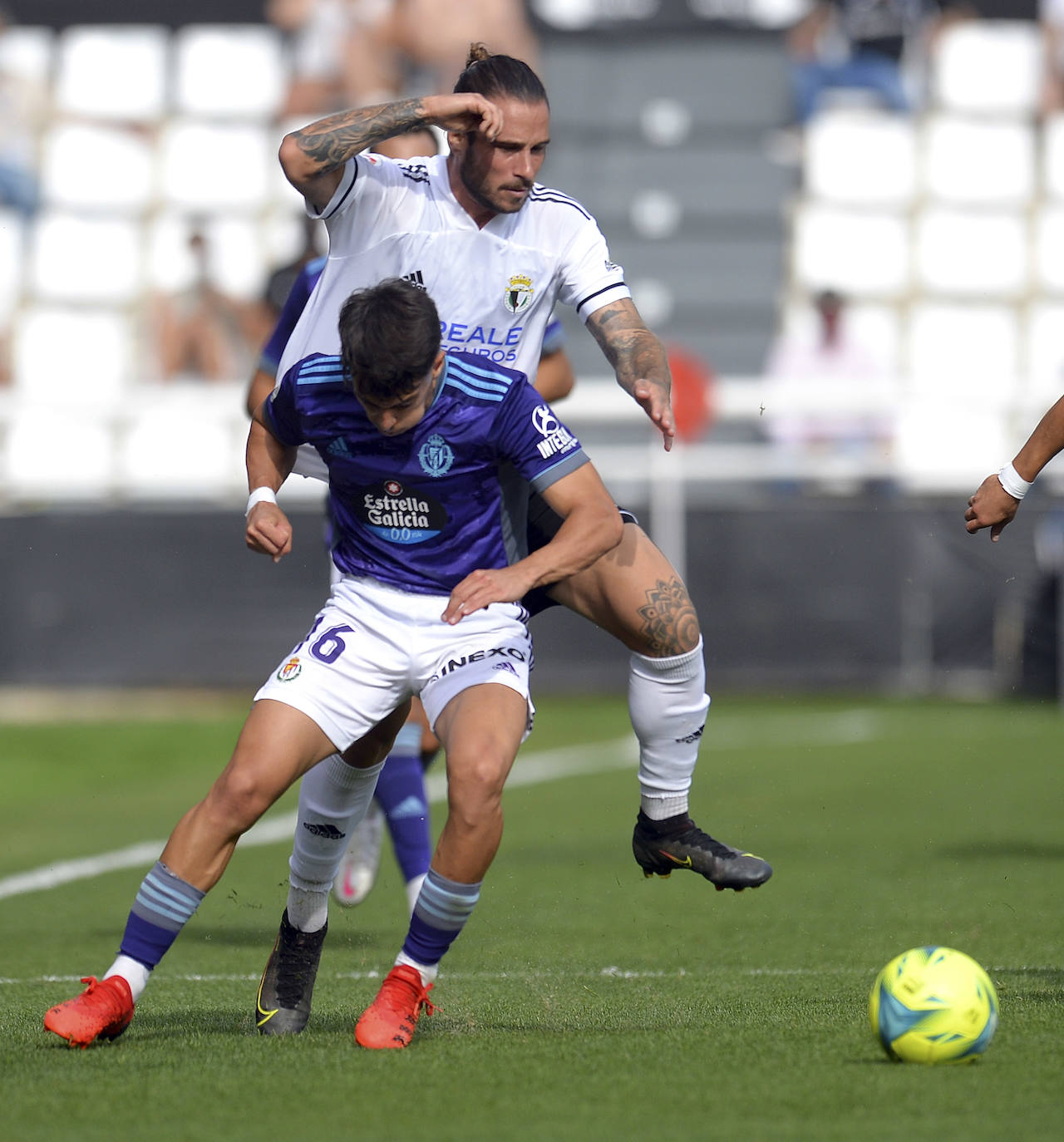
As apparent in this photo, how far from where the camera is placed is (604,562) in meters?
4.96

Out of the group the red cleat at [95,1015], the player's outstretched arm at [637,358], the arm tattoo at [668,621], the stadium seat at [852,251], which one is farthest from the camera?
the stadium seat at [852,251]

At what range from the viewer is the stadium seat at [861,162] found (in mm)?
19984

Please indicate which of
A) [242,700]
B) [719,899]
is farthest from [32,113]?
[719,899]

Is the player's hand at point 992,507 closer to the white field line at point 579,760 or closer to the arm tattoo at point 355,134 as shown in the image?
the arm tattoo at point 355,134

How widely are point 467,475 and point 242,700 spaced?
9.51 metres

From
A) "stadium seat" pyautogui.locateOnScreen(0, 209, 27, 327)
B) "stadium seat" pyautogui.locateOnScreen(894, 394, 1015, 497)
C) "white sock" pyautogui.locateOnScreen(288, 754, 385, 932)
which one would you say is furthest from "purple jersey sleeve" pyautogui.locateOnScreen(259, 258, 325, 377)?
"stadium seat" pyautogui.locateOnScreen(0, 209, 27, 327)

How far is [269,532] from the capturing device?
4.56 m

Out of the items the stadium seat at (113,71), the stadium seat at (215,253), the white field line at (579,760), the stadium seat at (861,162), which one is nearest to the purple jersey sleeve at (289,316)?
the white field line at (579,760)

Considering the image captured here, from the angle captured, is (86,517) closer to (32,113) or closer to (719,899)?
(719,899)

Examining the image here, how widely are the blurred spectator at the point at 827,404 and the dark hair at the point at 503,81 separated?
986 centimetres

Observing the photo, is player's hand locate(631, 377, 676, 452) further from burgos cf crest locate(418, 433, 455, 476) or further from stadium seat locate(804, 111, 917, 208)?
stadium seat locate(804, 111, 917, 208)

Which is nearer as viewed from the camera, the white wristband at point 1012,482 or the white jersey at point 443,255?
the white jersey at point 443,255

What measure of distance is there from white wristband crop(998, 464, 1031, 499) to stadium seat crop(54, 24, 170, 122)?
1728 cm

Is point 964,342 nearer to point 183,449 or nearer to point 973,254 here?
point 973,254
